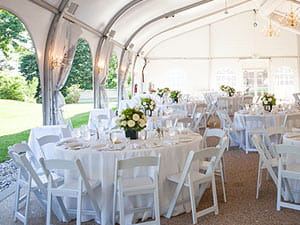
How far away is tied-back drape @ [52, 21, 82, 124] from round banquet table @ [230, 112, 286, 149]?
4055mm

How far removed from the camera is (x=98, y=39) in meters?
10.0

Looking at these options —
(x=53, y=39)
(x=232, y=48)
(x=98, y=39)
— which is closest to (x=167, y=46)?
(x=232, y=48)

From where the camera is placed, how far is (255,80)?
18.7 metres

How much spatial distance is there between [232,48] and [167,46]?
3.95 metres

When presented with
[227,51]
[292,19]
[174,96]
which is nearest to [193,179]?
[174,96]

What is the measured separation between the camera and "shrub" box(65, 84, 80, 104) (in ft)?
57.1

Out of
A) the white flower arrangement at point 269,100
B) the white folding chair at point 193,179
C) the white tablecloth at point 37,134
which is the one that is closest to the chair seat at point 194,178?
the white folding chair at point 193,179

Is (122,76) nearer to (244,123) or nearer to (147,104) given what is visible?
(147,104)

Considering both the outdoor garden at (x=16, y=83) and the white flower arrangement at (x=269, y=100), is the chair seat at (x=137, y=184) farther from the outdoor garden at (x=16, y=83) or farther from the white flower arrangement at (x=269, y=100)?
the outdoor garden at (x=16, y=83)

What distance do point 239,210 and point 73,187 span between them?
1.90m

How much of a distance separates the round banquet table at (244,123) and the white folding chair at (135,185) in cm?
417

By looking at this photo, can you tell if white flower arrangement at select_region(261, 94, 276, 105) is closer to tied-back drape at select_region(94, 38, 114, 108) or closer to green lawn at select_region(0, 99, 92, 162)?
tied-back drape at select_region(94, 38, 114, 108)

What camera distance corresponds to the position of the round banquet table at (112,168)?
325cm

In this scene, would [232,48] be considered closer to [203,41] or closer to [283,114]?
[203,41]
